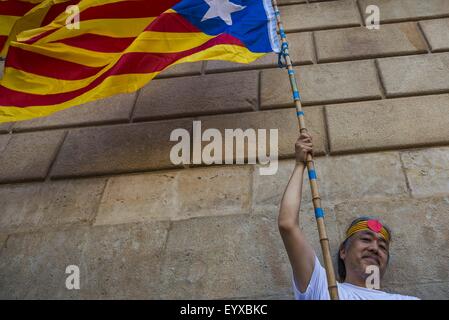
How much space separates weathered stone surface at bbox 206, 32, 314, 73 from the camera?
5.32m

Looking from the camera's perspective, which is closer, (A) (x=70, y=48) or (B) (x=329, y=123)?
(A) (x=70, y=48)

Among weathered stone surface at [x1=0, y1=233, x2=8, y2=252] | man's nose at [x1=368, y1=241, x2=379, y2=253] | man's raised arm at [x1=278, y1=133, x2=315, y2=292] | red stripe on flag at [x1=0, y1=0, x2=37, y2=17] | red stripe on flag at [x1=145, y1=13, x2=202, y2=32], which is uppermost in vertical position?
red stripe on flag at [x1=0, y1=0, x2=37, y2=17]

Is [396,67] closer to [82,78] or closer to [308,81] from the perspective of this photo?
[308,81]

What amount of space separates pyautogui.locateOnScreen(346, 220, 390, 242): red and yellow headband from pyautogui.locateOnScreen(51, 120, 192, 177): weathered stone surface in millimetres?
1799

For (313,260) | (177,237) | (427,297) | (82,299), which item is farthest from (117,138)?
(427,297)

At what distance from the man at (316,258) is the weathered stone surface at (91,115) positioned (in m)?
2.60

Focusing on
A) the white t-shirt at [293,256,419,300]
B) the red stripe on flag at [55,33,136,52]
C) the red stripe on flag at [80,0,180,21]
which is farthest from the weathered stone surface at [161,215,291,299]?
the red stripe on flag at [80,0,180,21]

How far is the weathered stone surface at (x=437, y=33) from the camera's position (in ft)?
16.9

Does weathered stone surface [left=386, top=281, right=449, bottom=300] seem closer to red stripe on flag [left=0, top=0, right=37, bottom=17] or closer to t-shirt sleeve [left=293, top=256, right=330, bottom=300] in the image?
t-shirt sleeve [left=293, top=256, right=330, bottom=300]

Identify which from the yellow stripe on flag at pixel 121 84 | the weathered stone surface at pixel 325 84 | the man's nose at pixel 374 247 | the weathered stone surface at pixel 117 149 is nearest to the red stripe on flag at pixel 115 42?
the yellow stripe on flag at pixel 121 84

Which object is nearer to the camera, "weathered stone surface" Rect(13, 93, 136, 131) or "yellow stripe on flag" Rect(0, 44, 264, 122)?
"yellow stripe on flag" Rect(0, 44, 264, 122)

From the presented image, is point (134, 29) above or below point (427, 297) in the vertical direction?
above

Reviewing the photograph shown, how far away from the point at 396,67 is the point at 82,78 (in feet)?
10.1
